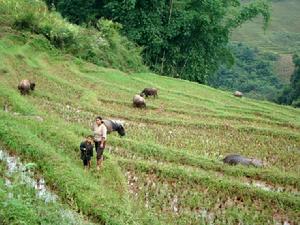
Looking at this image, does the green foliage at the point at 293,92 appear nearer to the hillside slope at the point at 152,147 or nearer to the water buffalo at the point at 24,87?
the hillside slope at the point at 152,147

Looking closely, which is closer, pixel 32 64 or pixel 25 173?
pixel 25 173

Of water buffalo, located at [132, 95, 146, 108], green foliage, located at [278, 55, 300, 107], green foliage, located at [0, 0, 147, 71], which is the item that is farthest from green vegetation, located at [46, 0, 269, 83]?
green foliage, located at [278, 55, 300, 107]

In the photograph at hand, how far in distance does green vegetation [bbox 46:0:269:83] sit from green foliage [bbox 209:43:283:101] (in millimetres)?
17718

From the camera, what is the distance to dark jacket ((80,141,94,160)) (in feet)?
33.2

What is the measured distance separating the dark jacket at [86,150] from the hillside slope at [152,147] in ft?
0.92

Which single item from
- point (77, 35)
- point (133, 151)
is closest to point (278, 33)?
point (77, 35)

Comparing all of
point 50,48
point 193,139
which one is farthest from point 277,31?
point 193,139

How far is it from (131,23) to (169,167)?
55.3ft

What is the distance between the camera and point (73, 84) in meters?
18.4

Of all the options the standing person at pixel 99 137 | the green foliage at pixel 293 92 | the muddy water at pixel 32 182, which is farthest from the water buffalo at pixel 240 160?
the green foliage at pixel 293 92

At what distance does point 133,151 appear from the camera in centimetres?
1233

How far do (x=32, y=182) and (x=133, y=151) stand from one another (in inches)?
139

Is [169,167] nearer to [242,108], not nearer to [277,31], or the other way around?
[242,108]

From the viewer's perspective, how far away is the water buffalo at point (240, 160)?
1219cm
